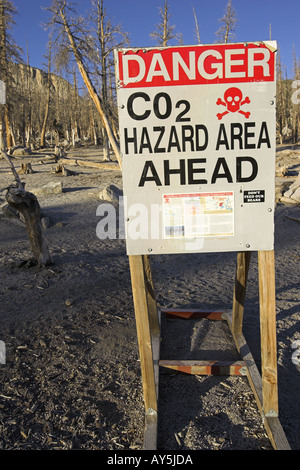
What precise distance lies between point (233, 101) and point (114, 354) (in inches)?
95.1

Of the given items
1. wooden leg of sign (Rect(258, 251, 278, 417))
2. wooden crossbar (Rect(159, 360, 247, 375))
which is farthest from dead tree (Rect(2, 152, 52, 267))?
wooden leg of sign (Rect(258, 251, 278, 417))

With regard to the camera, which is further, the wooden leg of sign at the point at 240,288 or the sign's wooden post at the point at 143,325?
the wooden leg of sign at the point at 240,288

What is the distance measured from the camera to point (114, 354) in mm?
3404

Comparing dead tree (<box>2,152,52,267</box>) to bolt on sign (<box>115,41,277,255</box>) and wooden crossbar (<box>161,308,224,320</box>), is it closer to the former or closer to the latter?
wooden crossbar (<box>161,308,224,320</box>)

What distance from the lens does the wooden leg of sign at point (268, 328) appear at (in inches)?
90.4

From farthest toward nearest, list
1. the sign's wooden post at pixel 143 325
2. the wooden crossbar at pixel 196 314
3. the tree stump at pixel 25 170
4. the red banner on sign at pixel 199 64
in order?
the tree stump at pixel 25 170
the wooden crossbar at pixel 196 314
the sign's wooden post at pixel 143 325
the red banner on sign at pixel 199 64

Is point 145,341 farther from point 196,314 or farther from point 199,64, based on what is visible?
point 199,64

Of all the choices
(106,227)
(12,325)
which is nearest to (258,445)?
(12,325)

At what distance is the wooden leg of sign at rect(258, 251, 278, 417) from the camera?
7.53 feet

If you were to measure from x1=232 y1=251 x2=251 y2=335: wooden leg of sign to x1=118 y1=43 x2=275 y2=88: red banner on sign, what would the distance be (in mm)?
1532

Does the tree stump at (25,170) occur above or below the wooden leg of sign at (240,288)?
above

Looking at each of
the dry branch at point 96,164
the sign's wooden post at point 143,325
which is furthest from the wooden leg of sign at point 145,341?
the dry branch at point 96,164

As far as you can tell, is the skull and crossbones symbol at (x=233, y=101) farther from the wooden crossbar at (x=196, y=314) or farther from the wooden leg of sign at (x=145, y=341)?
the wooden crossbar at (x=196, y=314)
